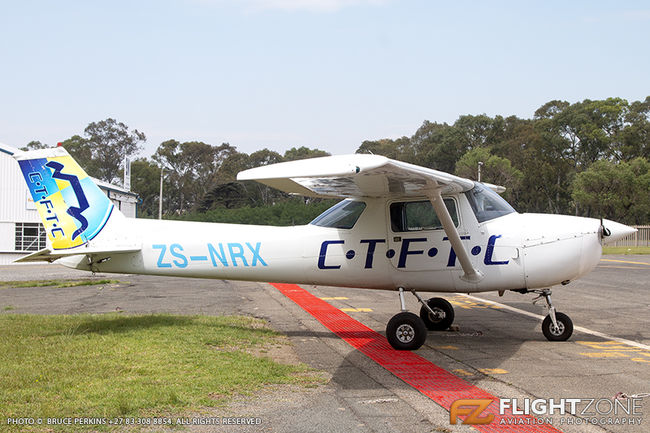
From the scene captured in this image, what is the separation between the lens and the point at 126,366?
6484 mm

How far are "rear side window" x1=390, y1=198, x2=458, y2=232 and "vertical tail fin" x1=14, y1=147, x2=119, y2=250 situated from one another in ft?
15.9

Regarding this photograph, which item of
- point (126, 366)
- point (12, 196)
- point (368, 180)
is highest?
point (12, 196)

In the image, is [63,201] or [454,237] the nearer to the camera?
[454,237]

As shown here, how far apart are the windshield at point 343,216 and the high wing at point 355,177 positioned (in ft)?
0.78

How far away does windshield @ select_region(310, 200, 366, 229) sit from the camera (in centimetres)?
895

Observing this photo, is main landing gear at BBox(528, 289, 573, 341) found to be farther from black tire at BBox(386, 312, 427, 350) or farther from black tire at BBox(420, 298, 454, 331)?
black tire at BBox(386, 312, 427, 350)

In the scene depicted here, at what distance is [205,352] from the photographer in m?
7.39

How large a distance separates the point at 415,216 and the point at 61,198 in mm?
5814

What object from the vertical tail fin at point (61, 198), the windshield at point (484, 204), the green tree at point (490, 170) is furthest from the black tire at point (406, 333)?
the green tree at point (490, 170)

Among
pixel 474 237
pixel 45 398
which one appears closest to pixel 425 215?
pixel 474 237

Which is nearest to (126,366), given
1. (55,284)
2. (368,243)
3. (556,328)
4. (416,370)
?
(416,370)

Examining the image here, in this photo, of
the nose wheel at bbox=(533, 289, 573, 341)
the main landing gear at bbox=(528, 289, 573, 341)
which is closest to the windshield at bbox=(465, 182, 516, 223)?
the main landing gear at bbox=(528, 289, 573, 341)

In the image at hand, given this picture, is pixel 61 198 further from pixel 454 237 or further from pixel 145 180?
pixel 145 180

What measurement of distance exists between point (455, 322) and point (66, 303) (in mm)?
8697
